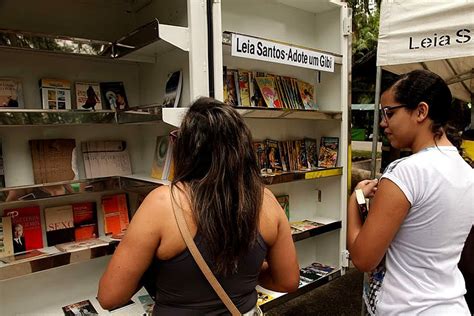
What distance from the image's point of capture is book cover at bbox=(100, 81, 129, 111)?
6.60 feet

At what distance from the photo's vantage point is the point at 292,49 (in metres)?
2.18

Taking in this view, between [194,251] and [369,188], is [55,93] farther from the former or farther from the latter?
[369,188]

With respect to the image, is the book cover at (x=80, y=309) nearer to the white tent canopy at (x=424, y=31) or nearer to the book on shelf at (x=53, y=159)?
the book on shelf at (x=53, y=159)

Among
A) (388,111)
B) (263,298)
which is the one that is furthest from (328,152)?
(388,111)

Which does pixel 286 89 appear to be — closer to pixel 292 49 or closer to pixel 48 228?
pixel 292 49

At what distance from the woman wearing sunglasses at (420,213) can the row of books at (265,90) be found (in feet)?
3.94

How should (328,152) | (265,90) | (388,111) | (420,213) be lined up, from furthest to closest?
(328,152) → (265,90) → (388,111) → (420,213)

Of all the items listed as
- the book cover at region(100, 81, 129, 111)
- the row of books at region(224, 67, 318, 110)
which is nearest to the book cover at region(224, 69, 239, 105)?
the row of books at region(224, 67, 318, 110)

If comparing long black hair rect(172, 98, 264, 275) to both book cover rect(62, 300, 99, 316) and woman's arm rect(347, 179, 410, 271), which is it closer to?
woman's arm rect(347, 179, 410, 271)

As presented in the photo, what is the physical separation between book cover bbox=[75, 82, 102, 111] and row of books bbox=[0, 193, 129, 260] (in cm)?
54

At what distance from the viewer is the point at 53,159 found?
6.05 feet

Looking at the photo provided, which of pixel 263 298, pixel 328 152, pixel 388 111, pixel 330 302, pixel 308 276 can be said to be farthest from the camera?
pixel 330 302

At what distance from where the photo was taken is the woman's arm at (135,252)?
37.6 inches

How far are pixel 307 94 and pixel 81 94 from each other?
165 cm
